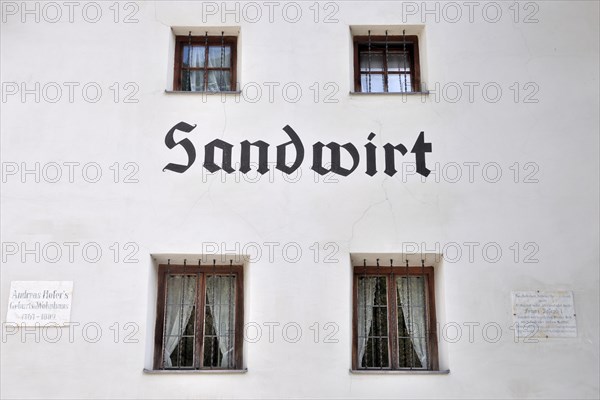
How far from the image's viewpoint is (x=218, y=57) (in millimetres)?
9961

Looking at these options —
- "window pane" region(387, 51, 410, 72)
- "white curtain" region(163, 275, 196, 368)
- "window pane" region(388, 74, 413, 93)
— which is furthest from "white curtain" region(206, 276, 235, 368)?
"window pane" region(387, 51, 410, 72)

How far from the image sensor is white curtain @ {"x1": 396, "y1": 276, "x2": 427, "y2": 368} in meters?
8.97

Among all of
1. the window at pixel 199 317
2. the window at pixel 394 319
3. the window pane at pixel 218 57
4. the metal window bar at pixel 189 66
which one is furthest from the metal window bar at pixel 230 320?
the window pane at pixel 218 57

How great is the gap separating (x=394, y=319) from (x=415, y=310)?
0.83 ft

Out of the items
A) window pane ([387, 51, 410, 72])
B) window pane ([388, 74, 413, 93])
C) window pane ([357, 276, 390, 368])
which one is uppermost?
window pane ([387, 51, 410, 72])

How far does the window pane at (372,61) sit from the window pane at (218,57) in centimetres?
158

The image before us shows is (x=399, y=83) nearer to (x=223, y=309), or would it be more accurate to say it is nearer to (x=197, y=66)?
(x=197, y=66)

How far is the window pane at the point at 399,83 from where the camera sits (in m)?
9.85

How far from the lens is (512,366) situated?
28.1 feet

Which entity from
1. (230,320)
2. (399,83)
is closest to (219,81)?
(399,83)

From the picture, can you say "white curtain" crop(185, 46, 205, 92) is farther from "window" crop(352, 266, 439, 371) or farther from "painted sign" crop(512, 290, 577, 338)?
"painted sign" crop(512, 290, 577, 338)

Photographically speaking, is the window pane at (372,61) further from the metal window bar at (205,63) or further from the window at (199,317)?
the window at (199,317)

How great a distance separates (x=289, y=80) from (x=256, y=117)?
1.90ft

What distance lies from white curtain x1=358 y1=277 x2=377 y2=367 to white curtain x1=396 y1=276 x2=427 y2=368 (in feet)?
0.99
